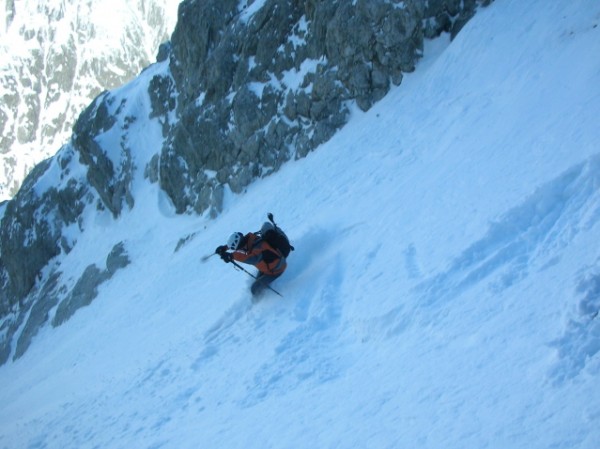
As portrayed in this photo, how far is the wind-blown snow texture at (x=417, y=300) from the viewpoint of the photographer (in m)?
5.02

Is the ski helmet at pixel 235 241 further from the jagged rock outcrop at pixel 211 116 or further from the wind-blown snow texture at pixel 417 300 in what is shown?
the jagged rock outcrop at pixel 211 116

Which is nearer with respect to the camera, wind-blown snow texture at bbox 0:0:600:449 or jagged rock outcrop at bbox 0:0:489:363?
wind-blown snow texture at bbox 0:0:600:449

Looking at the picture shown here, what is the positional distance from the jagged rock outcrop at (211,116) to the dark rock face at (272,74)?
0.05 metres

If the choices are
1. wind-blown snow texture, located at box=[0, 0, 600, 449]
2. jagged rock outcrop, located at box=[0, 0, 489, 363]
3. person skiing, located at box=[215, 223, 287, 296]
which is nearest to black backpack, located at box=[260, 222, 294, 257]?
person skiing, located at box=[215, 223, 287, 296]

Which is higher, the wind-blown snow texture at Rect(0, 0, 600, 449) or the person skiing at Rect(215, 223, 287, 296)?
the person skiing at Rect(215, 223, 287, 296)

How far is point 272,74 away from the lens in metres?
22.4

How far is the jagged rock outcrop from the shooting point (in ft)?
60.3

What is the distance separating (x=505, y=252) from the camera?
673 centimetres

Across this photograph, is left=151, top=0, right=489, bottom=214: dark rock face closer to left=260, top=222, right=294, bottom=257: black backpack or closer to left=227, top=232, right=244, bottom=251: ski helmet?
left=260, top=222, right=294, bottom=257: black backpack

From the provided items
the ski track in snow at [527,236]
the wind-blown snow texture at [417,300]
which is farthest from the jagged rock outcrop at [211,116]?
the ski track in snow at [527,236]

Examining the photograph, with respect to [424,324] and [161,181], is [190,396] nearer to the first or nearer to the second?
[424,324]

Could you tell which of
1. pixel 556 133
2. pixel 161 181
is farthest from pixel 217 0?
pixel 556 133

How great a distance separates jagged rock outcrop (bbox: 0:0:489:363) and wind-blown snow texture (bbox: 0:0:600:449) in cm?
161

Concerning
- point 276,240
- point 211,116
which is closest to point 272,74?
point 211,116
